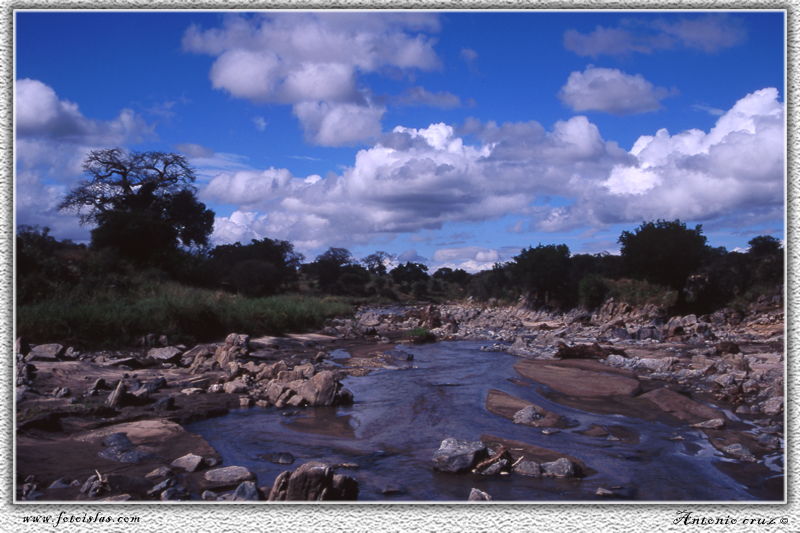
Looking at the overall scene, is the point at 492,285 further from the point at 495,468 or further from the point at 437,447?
the point at 495,468

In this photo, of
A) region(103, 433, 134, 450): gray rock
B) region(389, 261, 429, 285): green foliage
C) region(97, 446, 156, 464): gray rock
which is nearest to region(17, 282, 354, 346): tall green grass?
region(103, 433, 134, 450): gray rock

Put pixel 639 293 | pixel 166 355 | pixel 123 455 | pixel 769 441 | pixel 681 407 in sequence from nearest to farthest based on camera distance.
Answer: pixel 123 455 < pixel 769 441 < pixel 681 407 < pixel 166 355 < pixel 639 293

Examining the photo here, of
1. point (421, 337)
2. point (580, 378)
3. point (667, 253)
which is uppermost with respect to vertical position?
point (667, 253)

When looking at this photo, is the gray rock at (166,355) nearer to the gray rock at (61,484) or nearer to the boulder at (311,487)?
the gray rock at (61,484)

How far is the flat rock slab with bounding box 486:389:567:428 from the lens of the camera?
648 cm

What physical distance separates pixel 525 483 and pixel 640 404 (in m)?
4.39

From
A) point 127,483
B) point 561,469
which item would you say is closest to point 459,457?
point 561,469

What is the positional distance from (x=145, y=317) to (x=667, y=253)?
65.7ft

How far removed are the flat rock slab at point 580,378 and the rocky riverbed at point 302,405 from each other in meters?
0.03

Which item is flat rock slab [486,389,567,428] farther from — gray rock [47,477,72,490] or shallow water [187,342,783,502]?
gray rock [47,477,72,490]

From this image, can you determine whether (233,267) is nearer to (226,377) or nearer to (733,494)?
(226,377)

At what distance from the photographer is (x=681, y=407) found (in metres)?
7.24

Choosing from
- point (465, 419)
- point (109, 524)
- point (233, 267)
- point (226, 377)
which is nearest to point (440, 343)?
point (226, 377)

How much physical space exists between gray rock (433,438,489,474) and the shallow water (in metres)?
0.09
